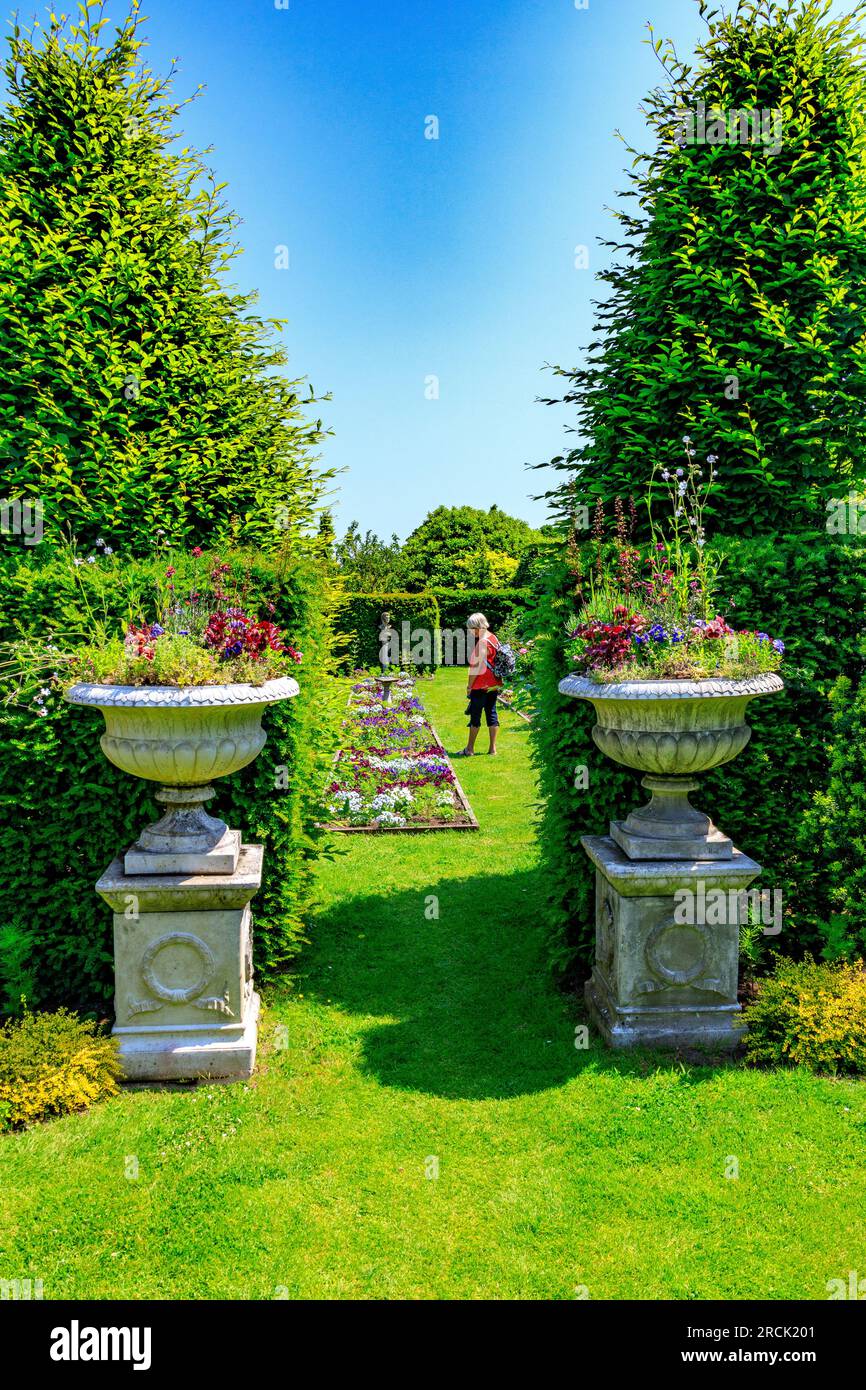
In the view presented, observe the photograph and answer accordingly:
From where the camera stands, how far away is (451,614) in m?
25.9

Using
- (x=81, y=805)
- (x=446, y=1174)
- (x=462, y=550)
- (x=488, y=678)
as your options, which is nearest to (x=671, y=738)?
(x=446, y=1174)

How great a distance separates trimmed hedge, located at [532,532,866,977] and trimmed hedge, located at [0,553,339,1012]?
1.73 meters

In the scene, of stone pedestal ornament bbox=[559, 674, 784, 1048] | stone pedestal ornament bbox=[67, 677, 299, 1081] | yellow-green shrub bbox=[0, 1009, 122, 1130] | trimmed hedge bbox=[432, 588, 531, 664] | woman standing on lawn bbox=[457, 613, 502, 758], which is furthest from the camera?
trimmed hedge bbox=[432, 588, 531, 664]

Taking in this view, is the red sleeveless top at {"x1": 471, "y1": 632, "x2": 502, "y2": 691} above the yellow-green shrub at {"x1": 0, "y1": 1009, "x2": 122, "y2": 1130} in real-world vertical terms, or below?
above

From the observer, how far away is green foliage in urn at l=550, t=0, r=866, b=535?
16.8ft

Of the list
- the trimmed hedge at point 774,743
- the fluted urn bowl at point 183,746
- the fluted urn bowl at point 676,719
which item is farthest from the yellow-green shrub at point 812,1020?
the fluted urn bowl at point 183,746

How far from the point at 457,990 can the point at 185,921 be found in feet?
6.23

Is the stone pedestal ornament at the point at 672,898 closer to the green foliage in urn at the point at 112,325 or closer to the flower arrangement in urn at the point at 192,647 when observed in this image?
the flower arrangement in urn at the point at 192,647

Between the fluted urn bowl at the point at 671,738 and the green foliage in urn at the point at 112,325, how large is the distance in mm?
2915

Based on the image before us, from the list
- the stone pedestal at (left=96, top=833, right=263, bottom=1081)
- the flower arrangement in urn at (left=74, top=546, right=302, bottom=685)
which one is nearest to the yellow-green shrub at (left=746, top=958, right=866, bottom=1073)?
the stone pedestal at (left=96, top=833, right=263, bottom=1081)

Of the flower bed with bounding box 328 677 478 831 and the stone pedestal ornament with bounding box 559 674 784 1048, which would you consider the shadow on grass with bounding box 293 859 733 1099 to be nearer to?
the stone pedestal ornament with bounding box 559 674 784 1048
